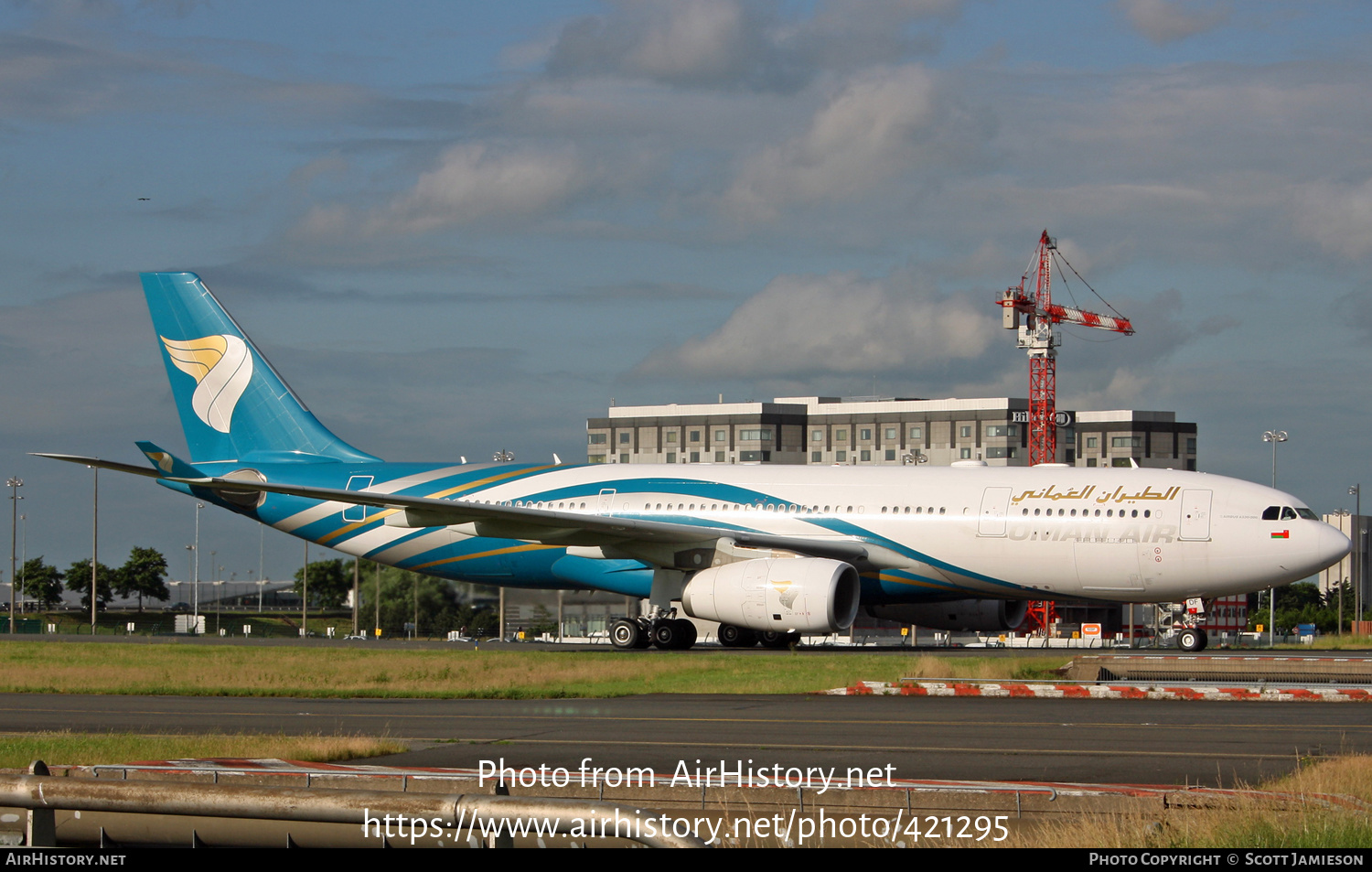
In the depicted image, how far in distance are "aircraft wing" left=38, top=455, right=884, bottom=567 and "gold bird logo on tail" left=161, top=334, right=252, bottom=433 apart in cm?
595

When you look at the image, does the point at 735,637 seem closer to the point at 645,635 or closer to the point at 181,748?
the point at 645,635

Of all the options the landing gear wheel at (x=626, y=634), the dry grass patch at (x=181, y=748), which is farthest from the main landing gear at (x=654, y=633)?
the dry grass patch at (x=181, y=748)

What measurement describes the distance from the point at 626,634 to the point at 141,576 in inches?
4037

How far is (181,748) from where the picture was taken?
1367cm

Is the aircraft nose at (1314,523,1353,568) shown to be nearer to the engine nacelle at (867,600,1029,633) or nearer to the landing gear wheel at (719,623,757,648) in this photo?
the engine nacelle at (867,600,1029,633)

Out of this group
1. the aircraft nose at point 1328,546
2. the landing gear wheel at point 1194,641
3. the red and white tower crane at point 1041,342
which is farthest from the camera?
the red and white tower crane at point 1041,342

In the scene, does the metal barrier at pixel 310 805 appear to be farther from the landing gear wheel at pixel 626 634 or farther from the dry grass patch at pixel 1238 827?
the landing gear wheel at pixel 626 634

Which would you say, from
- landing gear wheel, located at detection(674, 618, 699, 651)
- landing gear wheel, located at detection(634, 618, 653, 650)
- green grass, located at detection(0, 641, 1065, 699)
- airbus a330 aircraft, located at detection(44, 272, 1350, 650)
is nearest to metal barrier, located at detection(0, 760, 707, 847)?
green grass, located at detection(0, 641, 1065, 699)

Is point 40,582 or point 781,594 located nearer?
point 781,594

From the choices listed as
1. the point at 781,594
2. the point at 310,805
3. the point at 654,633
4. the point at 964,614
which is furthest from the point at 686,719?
the point at 964,614

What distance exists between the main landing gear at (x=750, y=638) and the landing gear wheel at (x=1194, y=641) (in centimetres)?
829

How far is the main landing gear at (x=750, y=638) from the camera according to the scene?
33.7m

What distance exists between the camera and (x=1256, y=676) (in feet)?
76.7
